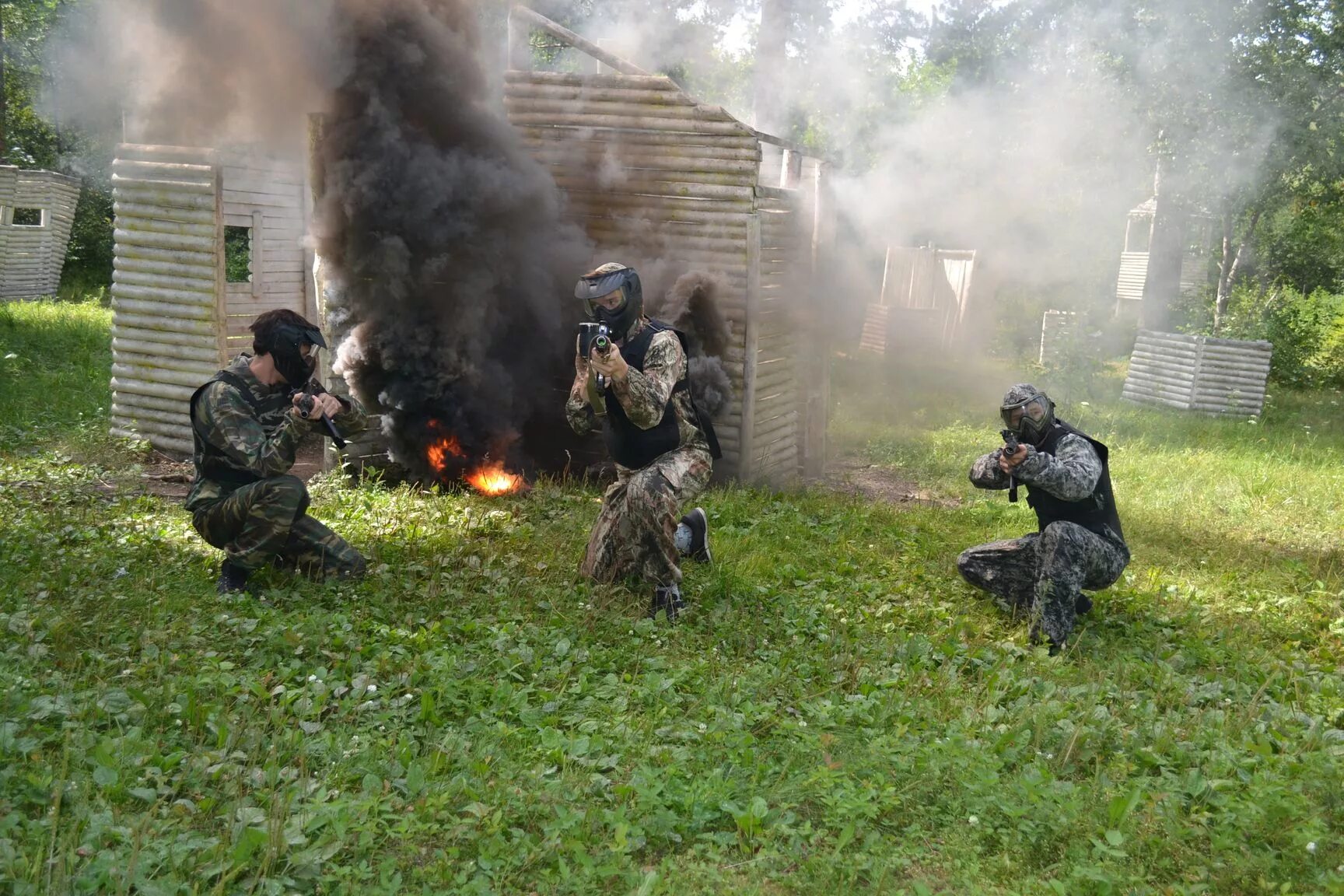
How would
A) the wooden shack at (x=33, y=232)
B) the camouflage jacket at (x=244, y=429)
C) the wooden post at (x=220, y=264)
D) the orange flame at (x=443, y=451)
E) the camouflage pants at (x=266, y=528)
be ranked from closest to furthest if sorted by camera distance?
the camouflage jacket at (x=244, y=429) < the camouflage pants at (x=266, y=528) < the orange flame at (x=443, y=451) < the wooden post at (x=220, y=264) < the wooden shack at (x=33, y=232)

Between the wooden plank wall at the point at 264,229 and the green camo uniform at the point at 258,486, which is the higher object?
the wooden plank wall at the point at 264,229

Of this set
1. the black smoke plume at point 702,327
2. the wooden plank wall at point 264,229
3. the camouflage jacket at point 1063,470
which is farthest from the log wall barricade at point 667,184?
the camouflage jacket at point 1063,470

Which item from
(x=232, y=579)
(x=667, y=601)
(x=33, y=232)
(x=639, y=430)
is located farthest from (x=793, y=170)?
(x=33, y=232)

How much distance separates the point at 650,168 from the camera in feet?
30.7

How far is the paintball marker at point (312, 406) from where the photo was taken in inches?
228

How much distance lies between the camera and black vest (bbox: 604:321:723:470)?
20.8 feet

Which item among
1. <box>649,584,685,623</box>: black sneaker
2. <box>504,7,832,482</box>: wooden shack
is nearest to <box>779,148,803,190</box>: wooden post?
<box>504,7,832,482</box>: wooden shack

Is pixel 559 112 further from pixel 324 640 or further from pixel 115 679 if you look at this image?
pixel 115 679

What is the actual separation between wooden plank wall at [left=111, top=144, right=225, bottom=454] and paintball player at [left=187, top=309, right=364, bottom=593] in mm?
4496

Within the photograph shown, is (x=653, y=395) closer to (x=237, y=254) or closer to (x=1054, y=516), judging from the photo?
(x=1054, y=516)

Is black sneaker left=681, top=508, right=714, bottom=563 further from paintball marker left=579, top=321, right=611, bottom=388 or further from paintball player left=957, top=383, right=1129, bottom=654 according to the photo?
paintball player left=957, top=383, right=1129, bottom=654

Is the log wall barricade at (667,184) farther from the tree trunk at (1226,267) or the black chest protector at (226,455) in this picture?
the tree trunk at (1226,267)

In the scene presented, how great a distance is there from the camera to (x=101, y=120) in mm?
18703

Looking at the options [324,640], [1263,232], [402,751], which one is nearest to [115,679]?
[324,640]
